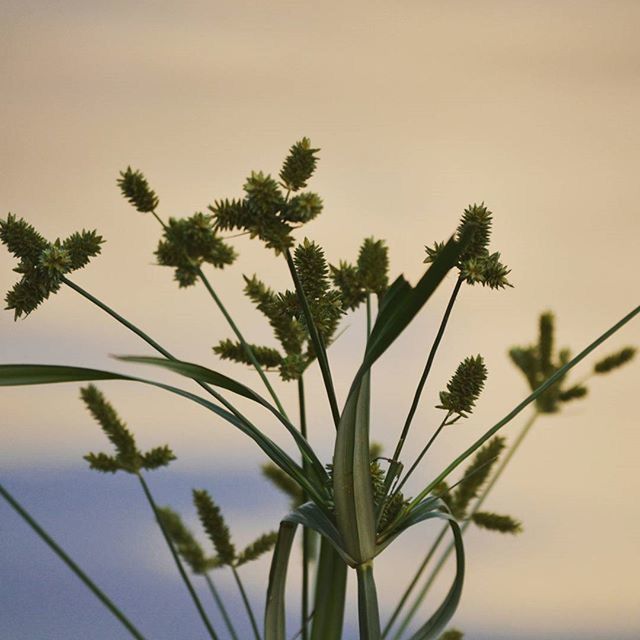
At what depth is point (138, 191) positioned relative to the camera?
1.14 metres

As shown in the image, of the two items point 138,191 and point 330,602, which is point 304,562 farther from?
point 138,191

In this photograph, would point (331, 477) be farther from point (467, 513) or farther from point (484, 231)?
point (467, 513)

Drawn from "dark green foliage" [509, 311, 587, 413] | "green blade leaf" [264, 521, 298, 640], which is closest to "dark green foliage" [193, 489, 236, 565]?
"green blade leaf" [264, 521, 298, 640]

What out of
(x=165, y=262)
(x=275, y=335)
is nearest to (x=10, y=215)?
(x=165, y=262)

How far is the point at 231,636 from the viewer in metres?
1.50

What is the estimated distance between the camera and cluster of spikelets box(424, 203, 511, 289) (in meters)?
1.07

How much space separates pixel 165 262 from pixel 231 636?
66cm

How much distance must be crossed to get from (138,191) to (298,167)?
0.22m

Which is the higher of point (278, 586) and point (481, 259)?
point (481, 259)

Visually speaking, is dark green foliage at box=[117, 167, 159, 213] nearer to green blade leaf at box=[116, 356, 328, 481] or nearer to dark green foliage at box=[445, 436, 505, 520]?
green blade leaf at box=[116, 356, 328, 481]

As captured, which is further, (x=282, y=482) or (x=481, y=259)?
(x=282, y=482)

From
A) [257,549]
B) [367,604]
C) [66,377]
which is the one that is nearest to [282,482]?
[257,549]

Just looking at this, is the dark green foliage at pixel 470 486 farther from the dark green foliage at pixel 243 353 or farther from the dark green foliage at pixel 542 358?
the dark green foliage at pixel 243 353

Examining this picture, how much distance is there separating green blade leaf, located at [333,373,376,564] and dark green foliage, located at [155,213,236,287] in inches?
9.4
